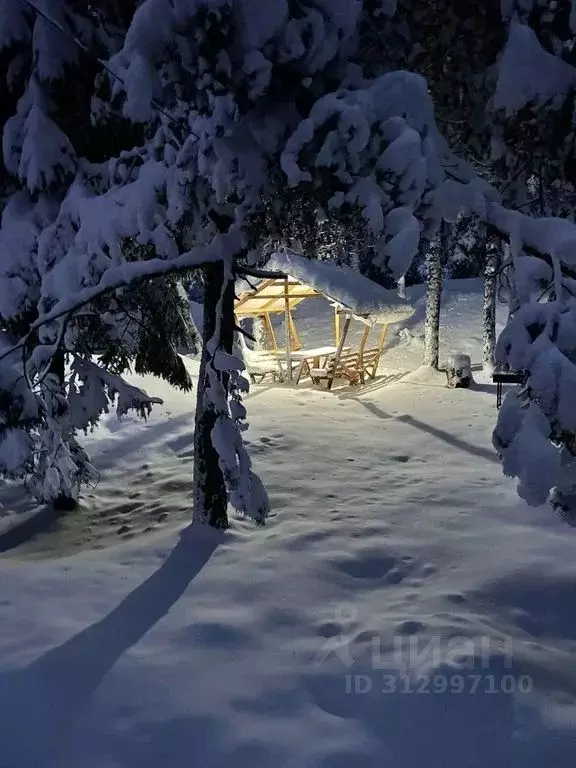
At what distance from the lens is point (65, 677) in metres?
3.76

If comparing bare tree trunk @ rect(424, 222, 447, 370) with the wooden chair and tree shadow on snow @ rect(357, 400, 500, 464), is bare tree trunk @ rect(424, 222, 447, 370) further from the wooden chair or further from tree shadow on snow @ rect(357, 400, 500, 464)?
tree shadow on snow @ rect(357, 400, 500, 464)

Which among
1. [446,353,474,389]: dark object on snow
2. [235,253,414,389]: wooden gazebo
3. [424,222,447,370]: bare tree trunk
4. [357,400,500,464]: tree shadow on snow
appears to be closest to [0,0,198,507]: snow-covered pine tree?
[357,400,500,464]: tree shadow on snow

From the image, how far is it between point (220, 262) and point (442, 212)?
7.17 ft

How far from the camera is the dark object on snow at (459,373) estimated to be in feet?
47.5

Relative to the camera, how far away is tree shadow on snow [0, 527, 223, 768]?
323cm

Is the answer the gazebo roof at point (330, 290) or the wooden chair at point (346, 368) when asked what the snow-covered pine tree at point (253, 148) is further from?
the wooden chair at point (346, 368)

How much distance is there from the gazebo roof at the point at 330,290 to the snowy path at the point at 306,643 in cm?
906

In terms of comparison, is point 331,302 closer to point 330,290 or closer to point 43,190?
point 330,290

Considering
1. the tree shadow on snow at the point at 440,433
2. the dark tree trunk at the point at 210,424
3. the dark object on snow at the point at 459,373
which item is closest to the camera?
the dark tree trunk at the point at 210,424

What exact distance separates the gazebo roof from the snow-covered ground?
8.12m

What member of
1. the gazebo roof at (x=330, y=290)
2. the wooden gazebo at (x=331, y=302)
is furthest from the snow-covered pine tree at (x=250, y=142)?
the gazebo roof at (x=330, y=290)

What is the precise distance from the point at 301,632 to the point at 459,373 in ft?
36.4

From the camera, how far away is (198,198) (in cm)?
475

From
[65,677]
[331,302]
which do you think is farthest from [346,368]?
[65,677]
